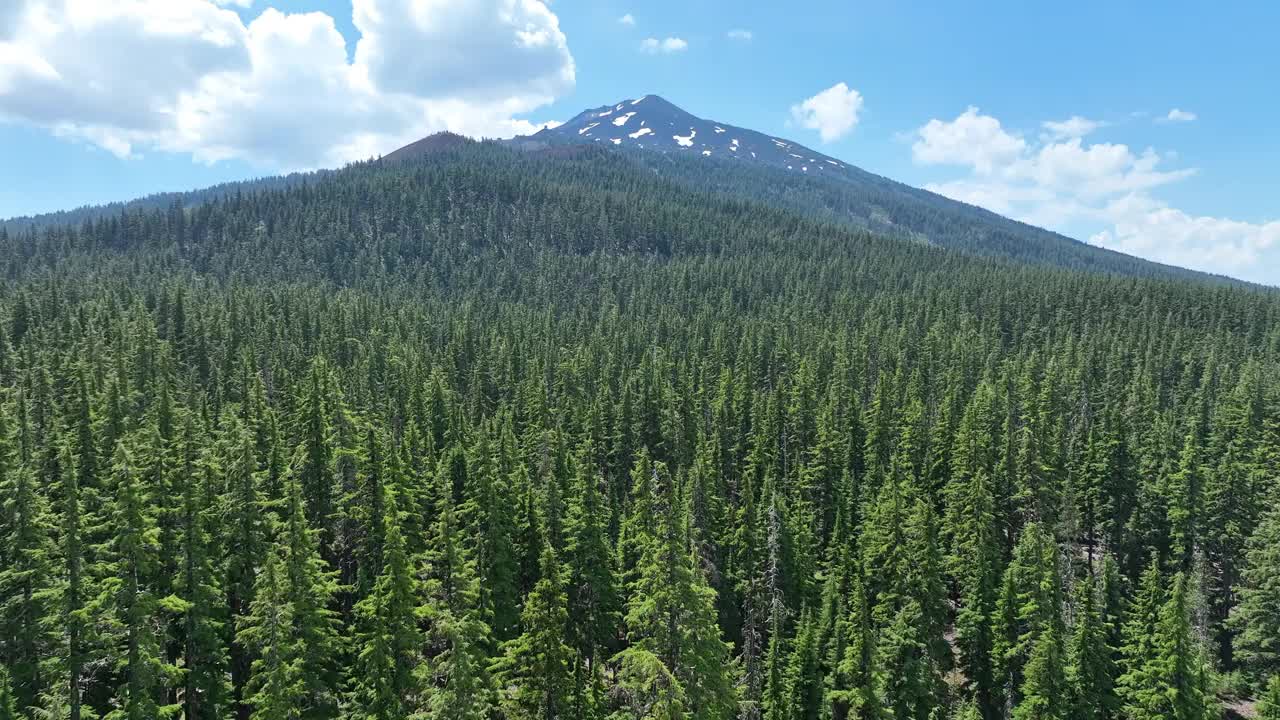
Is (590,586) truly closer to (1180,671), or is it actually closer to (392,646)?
(392,646)

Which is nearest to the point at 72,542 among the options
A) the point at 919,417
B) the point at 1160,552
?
the point at 919,417

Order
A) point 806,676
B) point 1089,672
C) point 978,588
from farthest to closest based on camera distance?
1. point 978,588
2. point 806,676
3. point 1089,672

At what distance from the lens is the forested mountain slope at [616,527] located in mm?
26719

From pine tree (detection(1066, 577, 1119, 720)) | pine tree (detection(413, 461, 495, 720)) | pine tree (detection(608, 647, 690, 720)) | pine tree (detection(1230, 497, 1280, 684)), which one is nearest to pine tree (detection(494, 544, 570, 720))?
pine tree (detection(413, 461, 495, 720))

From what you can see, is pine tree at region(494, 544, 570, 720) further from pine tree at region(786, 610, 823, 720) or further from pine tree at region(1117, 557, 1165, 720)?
pine tree at region(1117, 557, 1165, 720)

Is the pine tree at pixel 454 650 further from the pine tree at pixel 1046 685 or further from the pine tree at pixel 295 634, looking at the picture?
the pine tree at pixel 1046 685

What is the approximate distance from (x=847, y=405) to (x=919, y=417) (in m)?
8.64

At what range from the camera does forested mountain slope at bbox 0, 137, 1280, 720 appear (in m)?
26.7

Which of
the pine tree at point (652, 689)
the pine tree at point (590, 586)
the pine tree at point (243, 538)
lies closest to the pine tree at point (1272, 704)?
the pine tree at point (652, 689)

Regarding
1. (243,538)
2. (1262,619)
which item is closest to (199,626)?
(243,538)

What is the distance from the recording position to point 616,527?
5591 cm

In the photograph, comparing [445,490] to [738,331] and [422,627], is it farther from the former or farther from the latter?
[738,331]

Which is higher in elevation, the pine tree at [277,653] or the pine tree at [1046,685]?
the pine tree at [277,653]

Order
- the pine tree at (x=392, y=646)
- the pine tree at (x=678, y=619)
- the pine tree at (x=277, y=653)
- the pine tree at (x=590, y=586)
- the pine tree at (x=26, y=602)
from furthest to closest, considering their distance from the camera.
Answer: the pine tree at (x=590, y=586) → the pine tree at (x=392, y=646) → the pine tree at (x=26, y=602) → the pine tree at (x=277, y=653) → the pine tree at (x=678, y=619)
